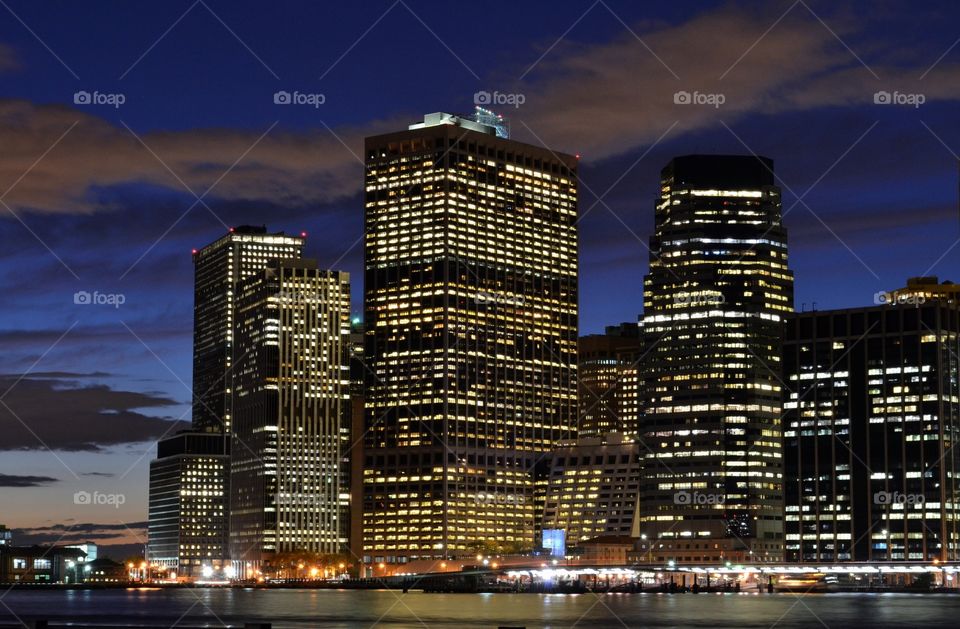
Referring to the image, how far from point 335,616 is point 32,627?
3176 inches

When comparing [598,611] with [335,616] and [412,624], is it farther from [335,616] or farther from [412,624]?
[412,624]

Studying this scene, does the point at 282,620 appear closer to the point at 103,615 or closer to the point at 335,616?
the point at 335,616

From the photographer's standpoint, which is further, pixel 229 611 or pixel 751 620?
pixel 229 611

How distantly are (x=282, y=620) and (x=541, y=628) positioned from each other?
3050 centimetres

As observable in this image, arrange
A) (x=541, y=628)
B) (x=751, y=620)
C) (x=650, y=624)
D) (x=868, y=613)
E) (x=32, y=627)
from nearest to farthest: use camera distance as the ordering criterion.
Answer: (x=32, y=627) < (x=541, y=628) < (x=650, y=624) < (x=751, y=620) < (x=868, y=613)

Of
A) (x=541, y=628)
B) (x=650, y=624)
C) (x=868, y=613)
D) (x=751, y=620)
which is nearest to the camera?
(x=541, y=628)

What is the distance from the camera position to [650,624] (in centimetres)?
16000

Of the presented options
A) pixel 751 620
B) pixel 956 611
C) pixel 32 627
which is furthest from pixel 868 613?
pixel 32 627

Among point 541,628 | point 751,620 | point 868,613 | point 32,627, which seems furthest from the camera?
point 868,613

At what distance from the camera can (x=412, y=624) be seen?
6019 inches

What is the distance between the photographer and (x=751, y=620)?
561ft

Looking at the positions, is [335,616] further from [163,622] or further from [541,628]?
[541,628]

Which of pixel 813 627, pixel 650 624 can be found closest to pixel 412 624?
pixel 650 624

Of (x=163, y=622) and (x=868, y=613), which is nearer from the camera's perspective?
(x=163, y=622)
